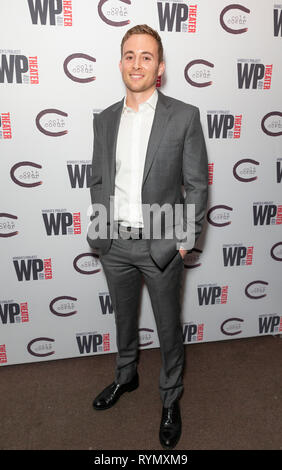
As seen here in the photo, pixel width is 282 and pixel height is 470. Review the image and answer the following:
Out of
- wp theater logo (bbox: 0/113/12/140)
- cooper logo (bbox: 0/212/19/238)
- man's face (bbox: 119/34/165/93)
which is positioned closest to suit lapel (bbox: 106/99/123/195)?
man's face (bbox: 119/34/165/93)

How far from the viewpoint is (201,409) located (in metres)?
2.13

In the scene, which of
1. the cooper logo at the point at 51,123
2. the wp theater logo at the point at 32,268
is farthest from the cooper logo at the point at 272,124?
the wp theater logo at the point at 32,268

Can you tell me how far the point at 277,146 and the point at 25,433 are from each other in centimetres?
230

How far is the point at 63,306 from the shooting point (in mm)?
2461

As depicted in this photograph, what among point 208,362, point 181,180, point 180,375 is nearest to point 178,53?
point 181,180

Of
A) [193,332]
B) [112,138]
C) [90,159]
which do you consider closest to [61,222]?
[90,159]

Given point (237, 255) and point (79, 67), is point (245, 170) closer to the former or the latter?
point (237, 255)

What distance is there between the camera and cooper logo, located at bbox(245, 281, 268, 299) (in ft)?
8.68

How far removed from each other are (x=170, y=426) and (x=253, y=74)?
2.08 meters

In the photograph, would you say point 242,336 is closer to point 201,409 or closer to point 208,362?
point 208,362

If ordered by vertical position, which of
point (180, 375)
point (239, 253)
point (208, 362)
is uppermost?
point (239, 253)

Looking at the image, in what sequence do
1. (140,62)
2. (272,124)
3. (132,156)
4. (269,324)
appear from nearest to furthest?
(140,62) < (132,156) < (272,124) < (269,324)

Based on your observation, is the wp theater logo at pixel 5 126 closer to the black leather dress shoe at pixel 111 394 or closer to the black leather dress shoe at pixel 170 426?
the black leather dress shoe at pixel 111 394

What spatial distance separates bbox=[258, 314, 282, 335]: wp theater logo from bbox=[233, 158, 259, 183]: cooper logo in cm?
112
